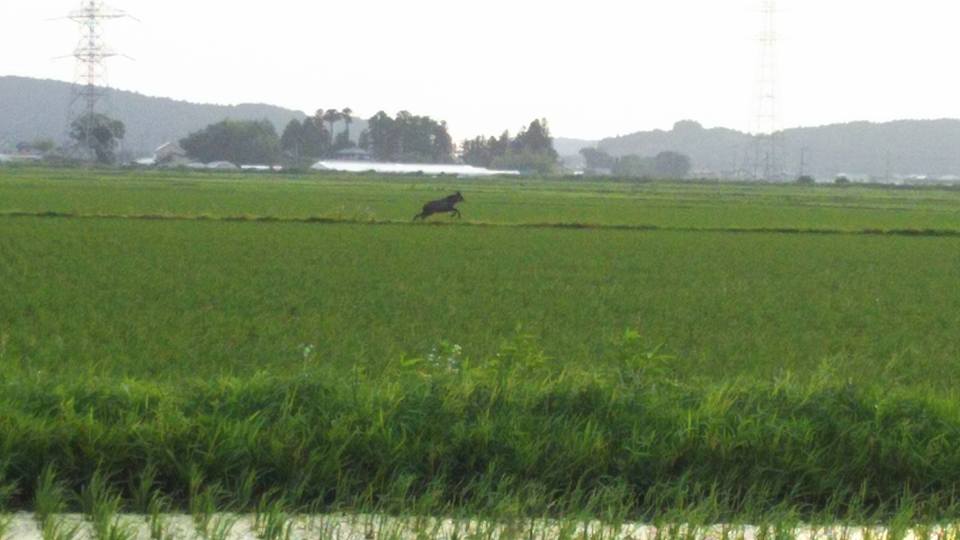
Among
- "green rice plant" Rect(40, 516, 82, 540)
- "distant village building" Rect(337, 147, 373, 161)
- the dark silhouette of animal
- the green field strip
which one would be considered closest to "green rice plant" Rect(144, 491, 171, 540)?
"green rice plant" Rect(40, 516, 82, 540)

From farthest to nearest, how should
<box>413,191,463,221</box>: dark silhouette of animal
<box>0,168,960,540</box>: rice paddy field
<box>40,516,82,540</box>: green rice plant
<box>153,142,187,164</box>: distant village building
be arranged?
<box>153,142,187,164</box>: distant village building, <box>413,191,463,221</box>: dark silhouette of animal, <box>0,168,960,540</box>: rice paddy field, <box>40,516,82,540</box>: green rice plant

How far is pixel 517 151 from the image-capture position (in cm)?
19212

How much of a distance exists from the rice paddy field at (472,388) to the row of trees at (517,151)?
15283cm

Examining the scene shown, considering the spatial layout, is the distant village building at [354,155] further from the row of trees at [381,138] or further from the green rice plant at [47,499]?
the green rice plant at [47,499]

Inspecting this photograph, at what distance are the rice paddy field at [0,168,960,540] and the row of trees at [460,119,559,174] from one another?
15283 cm

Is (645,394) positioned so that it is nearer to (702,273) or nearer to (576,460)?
(576,460)

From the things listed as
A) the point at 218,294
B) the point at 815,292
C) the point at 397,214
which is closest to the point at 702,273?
the point at 815,292

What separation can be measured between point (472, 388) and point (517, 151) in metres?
186

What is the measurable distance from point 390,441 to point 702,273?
16.0 meters

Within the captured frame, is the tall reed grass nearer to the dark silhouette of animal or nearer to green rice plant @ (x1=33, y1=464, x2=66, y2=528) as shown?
green rice plant @ (x1=33, y1=464, x2=66, y2=528)

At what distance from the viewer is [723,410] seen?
7539 millimetres

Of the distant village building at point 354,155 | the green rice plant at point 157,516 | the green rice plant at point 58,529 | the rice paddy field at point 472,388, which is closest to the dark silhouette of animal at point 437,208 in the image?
the rice paddy field at point 472,388

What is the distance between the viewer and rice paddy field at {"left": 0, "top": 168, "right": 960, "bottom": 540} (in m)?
6.54

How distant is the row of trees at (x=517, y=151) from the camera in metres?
177
